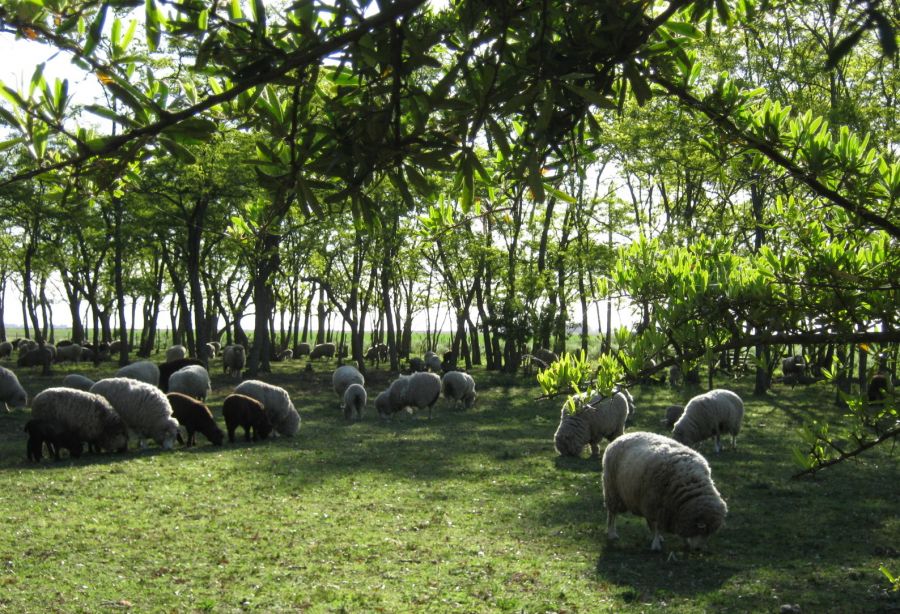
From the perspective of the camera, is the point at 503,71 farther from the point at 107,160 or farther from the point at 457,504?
the point at 457,504

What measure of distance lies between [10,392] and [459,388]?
1244 centimetres

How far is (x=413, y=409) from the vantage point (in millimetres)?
25234

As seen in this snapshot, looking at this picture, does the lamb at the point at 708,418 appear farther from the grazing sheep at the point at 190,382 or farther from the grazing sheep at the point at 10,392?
the grazing sheep at the point at 10,392

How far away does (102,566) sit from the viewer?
8.78 m

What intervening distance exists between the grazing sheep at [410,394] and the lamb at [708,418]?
8885mm

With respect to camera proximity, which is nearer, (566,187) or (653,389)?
(653,389)

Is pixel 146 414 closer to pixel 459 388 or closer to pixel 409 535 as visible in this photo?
pixel 409 535

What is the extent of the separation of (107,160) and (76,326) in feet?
163

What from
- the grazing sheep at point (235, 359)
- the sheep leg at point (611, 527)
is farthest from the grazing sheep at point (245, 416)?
the grazing sheep at point (235, 359)

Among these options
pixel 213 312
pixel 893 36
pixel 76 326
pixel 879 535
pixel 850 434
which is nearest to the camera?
pixel 893 36

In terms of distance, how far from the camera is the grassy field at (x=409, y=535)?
7926 mm

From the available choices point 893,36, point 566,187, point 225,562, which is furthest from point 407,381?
point 893,36

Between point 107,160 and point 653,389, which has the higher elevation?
point 107,160

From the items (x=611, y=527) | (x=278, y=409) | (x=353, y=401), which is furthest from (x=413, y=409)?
(x=611, y=527)
